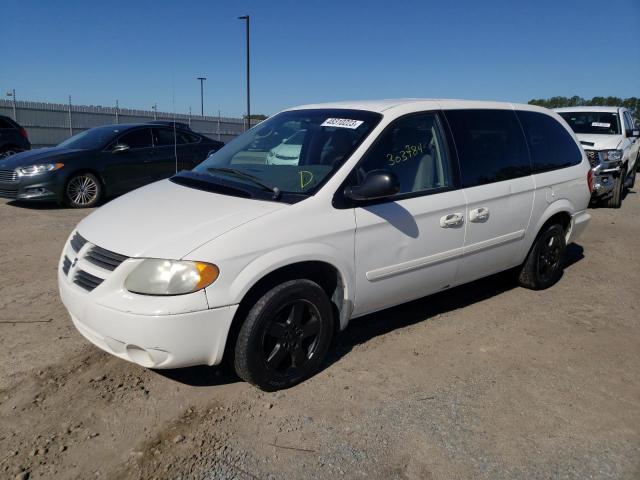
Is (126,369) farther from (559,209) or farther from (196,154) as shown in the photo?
(196,154)

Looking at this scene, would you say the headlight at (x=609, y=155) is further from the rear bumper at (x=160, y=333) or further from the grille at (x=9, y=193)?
the grille at (x=9, y=193)

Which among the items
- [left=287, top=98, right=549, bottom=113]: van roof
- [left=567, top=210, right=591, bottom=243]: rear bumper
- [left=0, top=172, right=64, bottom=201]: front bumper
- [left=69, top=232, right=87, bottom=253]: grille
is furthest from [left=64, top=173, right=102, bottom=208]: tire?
[left=567, top=210, right=591, bottom=243]: rear bumper

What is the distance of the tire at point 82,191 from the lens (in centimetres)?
912

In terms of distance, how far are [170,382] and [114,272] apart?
2.89 feet

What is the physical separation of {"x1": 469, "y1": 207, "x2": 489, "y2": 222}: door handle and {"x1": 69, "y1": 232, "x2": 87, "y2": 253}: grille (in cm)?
277

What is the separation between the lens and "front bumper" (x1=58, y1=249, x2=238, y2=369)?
284cm

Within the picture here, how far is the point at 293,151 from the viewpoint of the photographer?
13.3ft

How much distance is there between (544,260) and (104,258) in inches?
160

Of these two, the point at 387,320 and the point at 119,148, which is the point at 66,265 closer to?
the point at 387,320

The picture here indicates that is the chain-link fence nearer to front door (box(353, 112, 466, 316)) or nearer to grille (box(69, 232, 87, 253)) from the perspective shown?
grille (box(69, 232, 87, 253))

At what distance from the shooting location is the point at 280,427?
2.96 meters

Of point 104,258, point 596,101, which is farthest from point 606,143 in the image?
point 596,101

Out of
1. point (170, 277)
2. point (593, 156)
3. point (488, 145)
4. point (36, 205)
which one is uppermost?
point (488, 145)

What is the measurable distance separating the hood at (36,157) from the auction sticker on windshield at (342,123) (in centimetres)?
665
